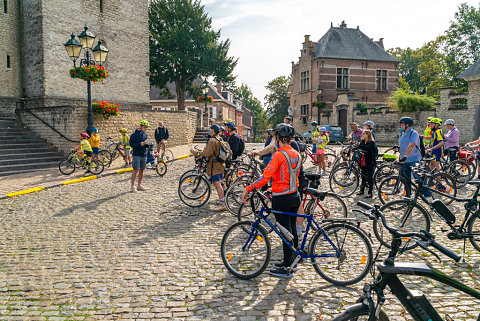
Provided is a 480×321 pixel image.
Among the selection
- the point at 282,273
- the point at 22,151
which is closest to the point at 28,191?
the point at 22,151

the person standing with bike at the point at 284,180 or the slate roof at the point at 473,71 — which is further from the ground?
the slate roof at the point at 473,71

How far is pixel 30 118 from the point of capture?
18062 millimetres

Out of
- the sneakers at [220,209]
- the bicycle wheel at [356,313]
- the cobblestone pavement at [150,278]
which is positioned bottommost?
the cobblestone pavement at [150,278]

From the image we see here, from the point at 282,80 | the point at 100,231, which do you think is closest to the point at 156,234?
the point at 100,231

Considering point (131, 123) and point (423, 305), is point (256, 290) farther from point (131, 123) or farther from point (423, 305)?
point (131, 123)

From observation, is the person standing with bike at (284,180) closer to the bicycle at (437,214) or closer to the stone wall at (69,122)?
the bicycle at (437,214)

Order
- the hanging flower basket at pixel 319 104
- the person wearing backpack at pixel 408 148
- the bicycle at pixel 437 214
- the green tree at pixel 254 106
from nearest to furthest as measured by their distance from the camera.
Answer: the bicycle at pixel 437 214 → the person wearing backpack at pixel 408 148 → the hanging flower basket at pixel 319 104 → the green tree at pixel 254 106

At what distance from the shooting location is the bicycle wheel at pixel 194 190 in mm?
8445

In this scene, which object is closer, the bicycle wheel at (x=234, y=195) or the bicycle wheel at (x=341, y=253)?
the bicycle wheel at (x=341, y=253)

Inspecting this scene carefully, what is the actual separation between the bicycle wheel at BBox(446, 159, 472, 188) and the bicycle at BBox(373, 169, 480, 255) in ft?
17.1

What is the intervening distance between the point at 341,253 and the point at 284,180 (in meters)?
1.12

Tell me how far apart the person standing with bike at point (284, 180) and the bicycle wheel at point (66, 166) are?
35.1ft

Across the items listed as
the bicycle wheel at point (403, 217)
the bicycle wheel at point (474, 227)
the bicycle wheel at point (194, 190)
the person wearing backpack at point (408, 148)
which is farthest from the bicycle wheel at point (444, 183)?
the bicycle wheel at point (194, 190)

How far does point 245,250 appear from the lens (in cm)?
465
